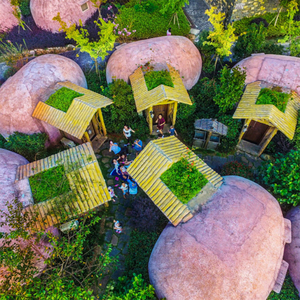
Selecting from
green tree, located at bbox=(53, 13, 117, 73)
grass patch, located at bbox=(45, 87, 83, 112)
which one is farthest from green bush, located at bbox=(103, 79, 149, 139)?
green tree, located at bbox=(53, 13, 117, 73)

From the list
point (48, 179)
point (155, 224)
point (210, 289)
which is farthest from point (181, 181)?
point (48, 179)

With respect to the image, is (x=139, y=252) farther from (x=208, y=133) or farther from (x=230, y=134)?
(x=230, y=134)

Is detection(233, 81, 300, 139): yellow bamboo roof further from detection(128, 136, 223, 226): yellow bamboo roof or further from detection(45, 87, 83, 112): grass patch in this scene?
detection(45, 87, 83, 112): grass patch

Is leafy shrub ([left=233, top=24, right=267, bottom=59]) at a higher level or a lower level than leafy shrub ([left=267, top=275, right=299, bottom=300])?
higher

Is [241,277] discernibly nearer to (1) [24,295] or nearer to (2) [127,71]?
(1) [24,295]

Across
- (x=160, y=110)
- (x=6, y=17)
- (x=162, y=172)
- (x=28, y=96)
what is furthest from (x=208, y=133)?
(x=6, y=17)

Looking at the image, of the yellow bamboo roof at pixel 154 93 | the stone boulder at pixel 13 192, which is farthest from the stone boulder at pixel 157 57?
the stone boulder at pixel 13 192

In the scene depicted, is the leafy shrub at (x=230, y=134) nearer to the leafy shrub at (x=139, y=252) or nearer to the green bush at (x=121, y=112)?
the green bush at (x=121, y=112)
